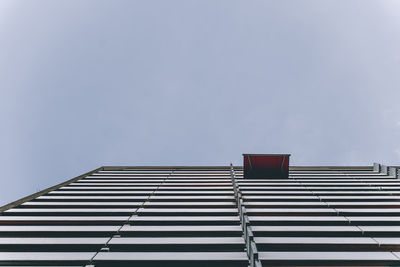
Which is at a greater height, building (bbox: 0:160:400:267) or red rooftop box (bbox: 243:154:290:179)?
red rooftop box (bbox: 243:154:290:179)

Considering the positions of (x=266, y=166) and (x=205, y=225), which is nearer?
(x=205, y=225)

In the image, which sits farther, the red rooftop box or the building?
the red rooftop box

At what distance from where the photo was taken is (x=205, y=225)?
11195mm

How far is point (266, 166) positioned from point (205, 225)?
30.1 feet

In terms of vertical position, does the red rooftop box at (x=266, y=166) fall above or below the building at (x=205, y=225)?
above

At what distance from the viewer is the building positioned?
8.53 m

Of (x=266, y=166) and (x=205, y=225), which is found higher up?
(x=266, y=166)

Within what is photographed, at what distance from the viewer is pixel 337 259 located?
27.2 feet

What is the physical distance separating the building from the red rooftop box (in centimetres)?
114

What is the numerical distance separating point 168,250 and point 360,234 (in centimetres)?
745

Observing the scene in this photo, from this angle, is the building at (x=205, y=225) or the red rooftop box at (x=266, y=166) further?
the red rooftop box at (x=266, y=166)

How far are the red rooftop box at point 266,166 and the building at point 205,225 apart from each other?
1138mm

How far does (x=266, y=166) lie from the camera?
747 inches

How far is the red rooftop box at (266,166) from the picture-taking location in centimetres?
1864
